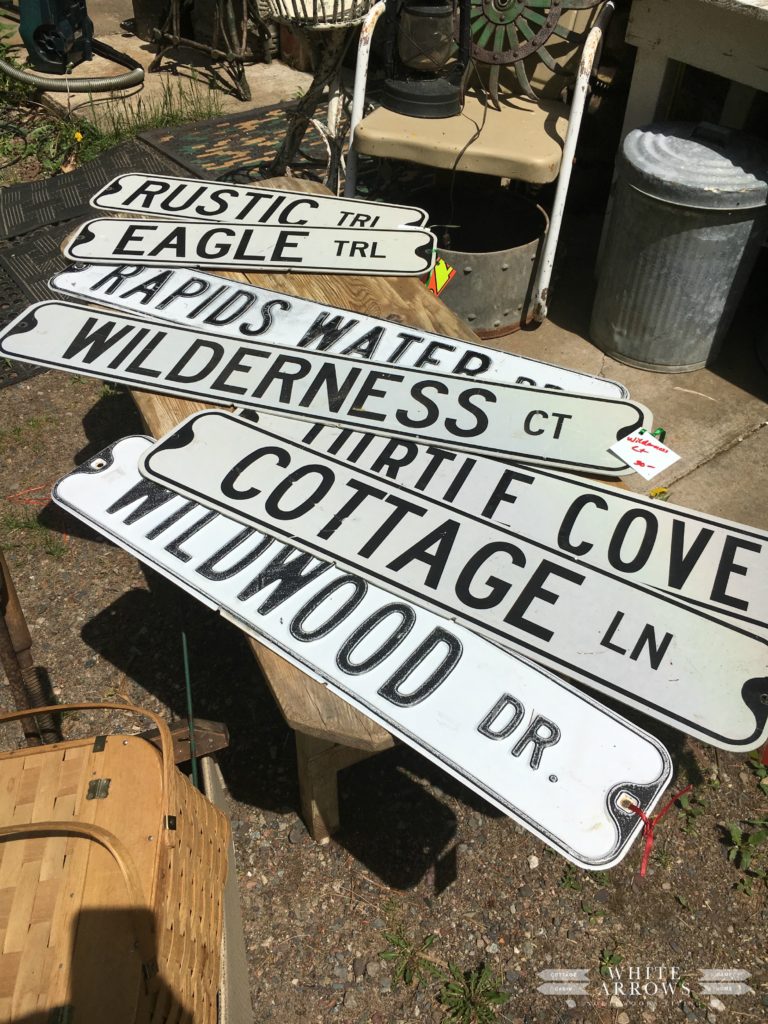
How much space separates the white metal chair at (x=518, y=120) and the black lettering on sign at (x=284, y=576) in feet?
8.62

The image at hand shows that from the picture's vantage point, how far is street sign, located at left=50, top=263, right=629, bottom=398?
215 cm

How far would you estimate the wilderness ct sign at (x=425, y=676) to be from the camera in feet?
4.37

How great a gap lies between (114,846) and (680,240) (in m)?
3.33

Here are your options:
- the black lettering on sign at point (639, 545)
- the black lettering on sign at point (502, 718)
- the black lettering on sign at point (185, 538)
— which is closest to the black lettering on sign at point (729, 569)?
the black lettering on sign at point (639, 545)

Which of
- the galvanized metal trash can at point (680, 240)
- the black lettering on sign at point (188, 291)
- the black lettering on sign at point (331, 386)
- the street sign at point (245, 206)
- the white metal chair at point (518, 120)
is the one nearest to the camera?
the black lettering on sign at point (331, 386)

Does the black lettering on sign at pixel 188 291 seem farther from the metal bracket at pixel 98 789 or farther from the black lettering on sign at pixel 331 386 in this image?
the metal bracket at pixel 98 789

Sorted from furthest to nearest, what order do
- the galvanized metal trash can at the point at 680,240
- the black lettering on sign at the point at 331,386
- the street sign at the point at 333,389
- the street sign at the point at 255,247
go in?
the galvanized metal trash can at the point at 680,240 → the street sign at the point at 255,247 → the black lettering on sign at the point at 331,386 → the street sign at the point at 333,389

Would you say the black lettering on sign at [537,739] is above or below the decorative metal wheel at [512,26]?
below

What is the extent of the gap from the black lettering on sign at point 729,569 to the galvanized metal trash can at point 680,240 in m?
2.24

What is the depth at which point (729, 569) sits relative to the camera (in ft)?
5.37

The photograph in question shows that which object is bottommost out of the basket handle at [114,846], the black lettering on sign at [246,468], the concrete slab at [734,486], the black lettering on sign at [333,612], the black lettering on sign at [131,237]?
the concrete slab at [734,486]

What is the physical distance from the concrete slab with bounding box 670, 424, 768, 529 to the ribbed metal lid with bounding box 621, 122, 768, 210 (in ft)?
3.51

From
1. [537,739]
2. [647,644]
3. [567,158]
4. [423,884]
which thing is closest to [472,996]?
[423,884]

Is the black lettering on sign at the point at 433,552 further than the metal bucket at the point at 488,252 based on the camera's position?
No
